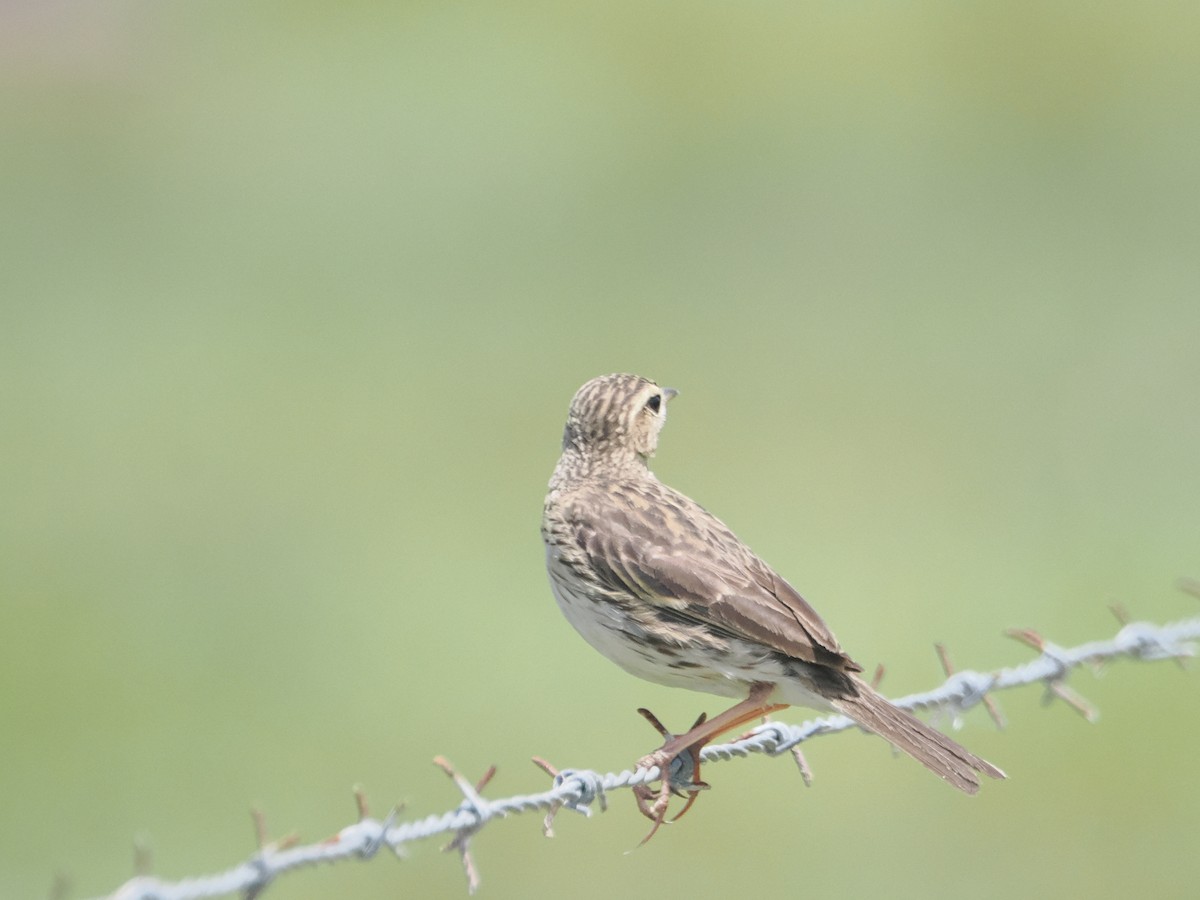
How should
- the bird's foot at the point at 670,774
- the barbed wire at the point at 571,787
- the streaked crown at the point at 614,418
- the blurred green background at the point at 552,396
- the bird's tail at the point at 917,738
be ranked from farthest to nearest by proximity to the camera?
1. the blurred green background at the point at 552,396
2. the streaked crown at the point at 614,418
3. the bird's foot at the point at 670,774
4. the bird's tail at the point at 917,738
5. the barbed wire at the point at 571,787

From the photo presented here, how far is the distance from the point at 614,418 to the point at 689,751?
164 cm

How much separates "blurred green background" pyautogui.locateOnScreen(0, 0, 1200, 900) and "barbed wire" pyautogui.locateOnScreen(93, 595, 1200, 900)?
6613mm

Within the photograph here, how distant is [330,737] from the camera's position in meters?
17.7

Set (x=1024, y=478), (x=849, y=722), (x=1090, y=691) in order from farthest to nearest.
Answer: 1. (x=1024, y=478)
2. (x=1090, y=691)
3. (x=849, y=722)

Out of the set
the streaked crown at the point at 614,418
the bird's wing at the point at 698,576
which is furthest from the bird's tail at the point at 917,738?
the streaked crown at the point at 614,418

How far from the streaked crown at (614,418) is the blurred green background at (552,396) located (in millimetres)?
→ 6647

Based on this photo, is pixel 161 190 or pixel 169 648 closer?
pixel 169 648

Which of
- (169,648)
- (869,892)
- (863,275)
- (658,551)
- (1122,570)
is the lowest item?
(658,551)

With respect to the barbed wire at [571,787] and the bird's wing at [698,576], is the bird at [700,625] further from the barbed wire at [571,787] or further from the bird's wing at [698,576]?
the barbed wire at [571,787]

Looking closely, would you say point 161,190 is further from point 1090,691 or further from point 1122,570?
point 1090,691

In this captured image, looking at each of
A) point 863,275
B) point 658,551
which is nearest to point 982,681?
point 658,551

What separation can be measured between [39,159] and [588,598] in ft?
111

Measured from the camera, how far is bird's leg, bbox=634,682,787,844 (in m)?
6.75

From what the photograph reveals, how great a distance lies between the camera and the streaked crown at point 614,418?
26.4ft
